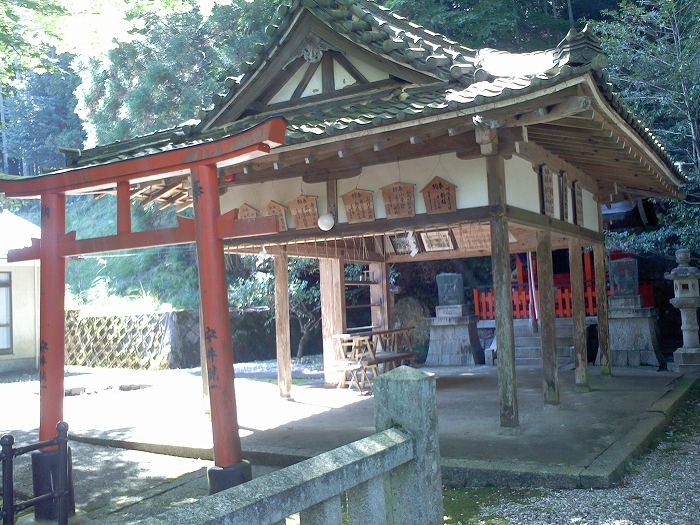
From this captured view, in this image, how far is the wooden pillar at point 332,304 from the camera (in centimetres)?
1243

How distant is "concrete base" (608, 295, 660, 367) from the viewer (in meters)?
14.0

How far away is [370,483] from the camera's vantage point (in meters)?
3.44

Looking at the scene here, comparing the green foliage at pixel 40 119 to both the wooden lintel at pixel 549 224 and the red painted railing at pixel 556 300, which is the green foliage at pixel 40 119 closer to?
the red painted railing at pixel 556 300

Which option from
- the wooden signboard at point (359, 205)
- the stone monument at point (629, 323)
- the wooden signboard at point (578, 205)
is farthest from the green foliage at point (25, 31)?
the stone monument at point (629, 323)

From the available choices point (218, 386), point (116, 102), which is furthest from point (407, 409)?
point (116, 102)

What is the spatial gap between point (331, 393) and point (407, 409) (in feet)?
26.9

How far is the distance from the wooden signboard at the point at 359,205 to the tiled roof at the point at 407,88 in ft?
3.63

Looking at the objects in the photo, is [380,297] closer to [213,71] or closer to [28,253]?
[28,253]

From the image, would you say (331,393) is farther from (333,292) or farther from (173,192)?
(173,192)

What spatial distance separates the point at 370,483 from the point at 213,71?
22.1 metres

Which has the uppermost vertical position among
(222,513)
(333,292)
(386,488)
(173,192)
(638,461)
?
(173,192)

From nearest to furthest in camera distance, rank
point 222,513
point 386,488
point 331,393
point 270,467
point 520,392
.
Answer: point 222,513 → point 386,488 → point 270,467 → point 520,392 → point 331,393

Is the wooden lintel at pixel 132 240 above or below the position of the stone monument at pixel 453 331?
above

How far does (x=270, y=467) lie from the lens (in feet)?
24.2
